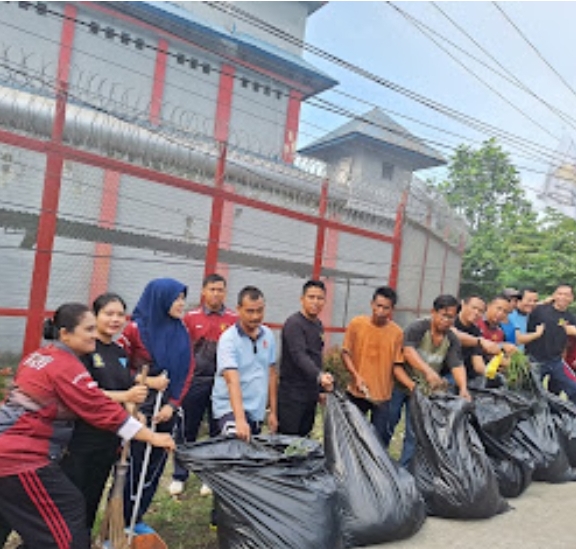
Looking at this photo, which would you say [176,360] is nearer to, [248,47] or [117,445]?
[117,445]

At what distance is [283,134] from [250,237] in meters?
7.27

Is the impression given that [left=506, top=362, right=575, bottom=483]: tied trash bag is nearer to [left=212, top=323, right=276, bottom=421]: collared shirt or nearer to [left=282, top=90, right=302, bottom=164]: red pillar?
[left=212, top=323, right=276, bottom=421]: collared shirt

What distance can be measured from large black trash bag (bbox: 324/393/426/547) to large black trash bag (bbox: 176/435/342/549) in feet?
0.72

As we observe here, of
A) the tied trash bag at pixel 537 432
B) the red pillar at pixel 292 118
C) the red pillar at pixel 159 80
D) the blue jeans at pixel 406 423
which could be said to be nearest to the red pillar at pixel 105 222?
the blue jeans at pixel 406 423

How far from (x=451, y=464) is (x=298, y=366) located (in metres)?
1.01

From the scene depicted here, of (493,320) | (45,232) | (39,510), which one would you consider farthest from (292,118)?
(39,510)

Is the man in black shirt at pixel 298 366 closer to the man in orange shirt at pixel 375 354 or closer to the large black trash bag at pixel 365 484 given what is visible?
the large black trash bag at pixel 365 484

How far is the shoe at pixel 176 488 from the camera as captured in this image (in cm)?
336

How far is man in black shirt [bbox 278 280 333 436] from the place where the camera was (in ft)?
10.5

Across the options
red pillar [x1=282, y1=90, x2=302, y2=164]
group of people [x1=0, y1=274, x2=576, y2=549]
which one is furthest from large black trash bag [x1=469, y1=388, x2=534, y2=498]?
red pillar [x1=282, y1=90, x2=302, y2=164]

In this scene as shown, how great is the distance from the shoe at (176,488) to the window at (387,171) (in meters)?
13.8

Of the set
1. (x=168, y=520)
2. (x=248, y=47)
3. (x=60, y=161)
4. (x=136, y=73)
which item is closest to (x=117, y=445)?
(x=168, y=520)

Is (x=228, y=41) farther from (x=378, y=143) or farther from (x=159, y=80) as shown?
(x=378, y=143)

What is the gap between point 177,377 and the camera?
2689 mm
